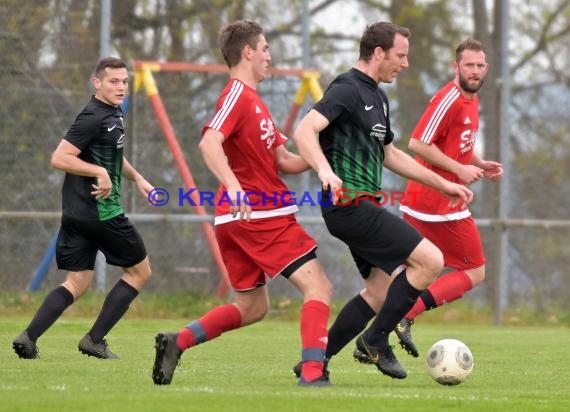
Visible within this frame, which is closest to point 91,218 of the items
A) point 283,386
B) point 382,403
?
point 283,386

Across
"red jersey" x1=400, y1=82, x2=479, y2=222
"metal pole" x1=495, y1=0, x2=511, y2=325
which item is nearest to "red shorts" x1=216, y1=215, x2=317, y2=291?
"red jersey" x1=400, y1=82, x2=479, y2=222

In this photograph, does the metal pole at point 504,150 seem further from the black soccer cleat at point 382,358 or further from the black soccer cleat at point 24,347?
the black soccer cleat at point 382,358

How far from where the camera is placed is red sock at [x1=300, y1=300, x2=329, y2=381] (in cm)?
Result: 725

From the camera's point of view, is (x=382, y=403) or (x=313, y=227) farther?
(x=313, y=227)

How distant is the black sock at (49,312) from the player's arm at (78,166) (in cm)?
80

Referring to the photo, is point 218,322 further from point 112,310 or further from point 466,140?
point 466,140

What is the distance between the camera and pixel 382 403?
21.5ft

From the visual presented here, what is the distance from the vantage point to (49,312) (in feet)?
31.0

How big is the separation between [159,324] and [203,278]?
1.55m

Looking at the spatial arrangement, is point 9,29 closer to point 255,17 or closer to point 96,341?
point 255,17

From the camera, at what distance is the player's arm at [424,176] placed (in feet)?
25.7

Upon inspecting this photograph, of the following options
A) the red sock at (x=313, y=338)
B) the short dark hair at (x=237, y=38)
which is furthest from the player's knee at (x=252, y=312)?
the short dark hair at (x=237, y=38)

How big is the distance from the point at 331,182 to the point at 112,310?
9.84ft

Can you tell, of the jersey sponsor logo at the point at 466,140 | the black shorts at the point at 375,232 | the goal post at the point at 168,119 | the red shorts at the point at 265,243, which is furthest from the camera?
the goal post at the point at 168,119
